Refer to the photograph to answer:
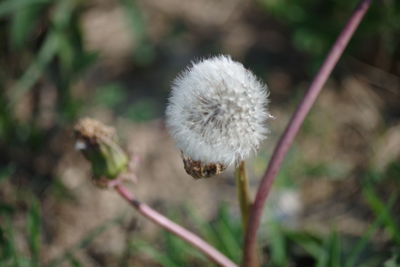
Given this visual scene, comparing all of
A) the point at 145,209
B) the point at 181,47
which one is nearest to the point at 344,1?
the point at 181,47

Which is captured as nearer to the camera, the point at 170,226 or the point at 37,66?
the point at 170,226

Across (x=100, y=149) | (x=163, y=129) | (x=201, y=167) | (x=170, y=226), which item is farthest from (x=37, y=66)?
(x=201, y=167)

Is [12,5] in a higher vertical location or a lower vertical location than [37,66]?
higher

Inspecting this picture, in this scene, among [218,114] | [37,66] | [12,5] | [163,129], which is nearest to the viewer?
[218,114]

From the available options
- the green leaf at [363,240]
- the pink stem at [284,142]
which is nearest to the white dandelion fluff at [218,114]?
the pink stem at [284,142]

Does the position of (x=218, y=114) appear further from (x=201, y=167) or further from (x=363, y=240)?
(x=363, y=240)

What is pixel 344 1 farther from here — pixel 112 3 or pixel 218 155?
pixel 218 155

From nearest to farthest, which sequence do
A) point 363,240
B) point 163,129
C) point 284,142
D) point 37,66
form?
point 284,142 → point 363,240 → point 37,66 → point 163,129

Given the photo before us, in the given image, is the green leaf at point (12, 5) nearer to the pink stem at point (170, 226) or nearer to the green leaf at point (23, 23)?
the green leaf at point (23, 23)

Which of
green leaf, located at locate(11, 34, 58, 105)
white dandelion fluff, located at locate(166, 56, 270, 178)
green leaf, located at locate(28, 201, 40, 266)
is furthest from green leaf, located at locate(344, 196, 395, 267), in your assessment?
green leaf, located at locate(11, 34, 58, 105)
